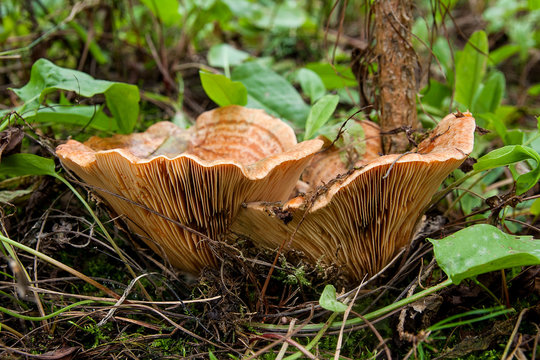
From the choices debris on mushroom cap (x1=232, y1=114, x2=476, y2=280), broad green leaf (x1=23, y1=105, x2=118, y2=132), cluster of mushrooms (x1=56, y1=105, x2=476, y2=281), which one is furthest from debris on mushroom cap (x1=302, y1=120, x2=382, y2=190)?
broad green leaf (x1=23, y1=105, x2=118, y2=132)

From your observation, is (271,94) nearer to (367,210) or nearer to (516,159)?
(367,210)

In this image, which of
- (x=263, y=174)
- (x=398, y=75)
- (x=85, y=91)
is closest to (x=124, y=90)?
(x=85, y=91)

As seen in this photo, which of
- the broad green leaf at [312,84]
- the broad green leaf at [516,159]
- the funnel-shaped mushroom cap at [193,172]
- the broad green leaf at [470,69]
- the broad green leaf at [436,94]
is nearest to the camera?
the broad green leaf at [516,159]

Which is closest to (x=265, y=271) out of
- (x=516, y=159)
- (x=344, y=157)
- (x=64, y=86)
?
(x=344, y=157)

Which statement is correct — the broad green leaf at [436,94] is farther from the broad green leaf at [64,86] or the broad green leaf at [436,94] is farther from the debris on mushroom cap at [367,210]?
the broad green leaf at [64,86]

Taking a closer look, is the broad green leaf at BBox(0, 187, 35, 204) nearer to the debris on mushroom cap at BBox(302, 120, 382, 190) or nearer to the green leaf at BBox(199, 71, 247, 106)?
the green leaf at BBox(199, 71, 247, 106)

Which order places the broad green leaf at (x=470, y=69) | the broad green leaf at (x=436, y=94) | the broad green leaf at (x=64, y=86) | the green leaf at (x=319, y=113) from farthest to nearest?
the broad green leaf at (x=436, y=94)
the broad green leaf at (x=470, y=69)
the green leaf at (x=319, y=113)
the broad green leaf at (x=64, y=86)

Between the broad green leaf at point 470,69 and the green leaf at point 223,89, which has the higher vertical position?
the broad green leaf at point 470,69

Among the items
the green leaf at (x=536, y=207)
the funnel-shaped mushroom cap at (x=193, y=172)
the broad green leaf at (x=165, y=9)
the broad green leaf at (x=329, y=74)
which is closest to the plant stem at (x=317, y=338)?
the funnel-shaped mushroom cap at (x=193, y=172)

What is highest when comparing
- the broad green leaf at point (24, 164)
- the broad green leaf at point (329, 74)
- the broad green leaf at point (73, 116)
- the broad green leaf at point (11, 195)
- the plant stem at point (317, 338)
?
the broad green leaf at point (329, 74)
